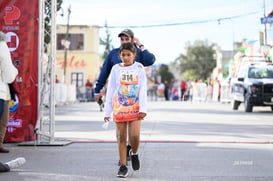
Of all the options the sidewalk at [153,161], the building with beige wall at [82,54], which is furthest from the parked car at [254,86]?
the building with beige wall at [82,54]

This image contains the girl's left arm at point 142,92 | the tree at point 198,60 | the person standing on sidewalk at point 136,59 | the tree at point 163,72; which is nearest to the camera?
the girl's left arm at point 142,92

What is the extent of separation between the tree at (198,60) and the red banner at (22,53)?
353 ft

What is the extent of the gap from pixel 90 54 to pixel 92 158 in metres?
60.1

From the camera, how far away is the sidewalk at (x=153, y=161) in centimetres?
736

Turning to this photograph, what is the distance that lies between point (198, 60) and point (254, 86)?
9696 centimetres

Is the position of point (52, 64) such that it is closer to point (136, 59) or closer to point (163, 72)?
point (136, 59)

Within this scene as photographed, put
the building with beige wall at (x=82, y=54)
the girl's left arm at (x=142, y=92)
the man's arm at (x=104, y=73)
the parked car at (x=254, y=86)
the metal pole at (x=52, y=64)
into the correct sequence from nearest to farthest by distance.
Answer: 1. the girl's left arm at (x=142, y=92)
2. the man's arm at (x=104, y=73)
3. the metal pole at (x=52, y=64)
4. the parked car at (x=254, y=86)
5. the building with beige wall at (x=82, y=54)

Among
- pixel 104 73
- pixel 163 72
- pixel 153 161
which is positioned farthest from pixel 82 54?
pixel 163 72

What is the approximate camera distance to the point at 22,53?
11.3 meters

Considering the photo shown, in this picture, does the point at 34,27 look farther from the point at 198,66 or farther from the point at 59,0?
the point at 198,66

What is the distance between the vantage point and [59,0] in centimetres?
2533

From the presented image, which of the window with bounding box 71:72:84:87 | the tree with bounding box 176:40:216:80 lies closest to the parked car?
the window with bounding box 71:72:84:87

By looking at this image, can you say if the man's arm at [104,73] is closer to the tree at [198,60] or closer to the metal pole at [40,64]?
the metal pole at [40,64]

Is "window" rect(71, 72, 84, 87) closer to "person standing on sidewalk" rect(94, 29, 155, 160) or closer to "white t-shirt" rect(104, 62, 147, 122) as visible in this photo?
"person standing on sidewalk" rect(94, 29, 155, 160)
